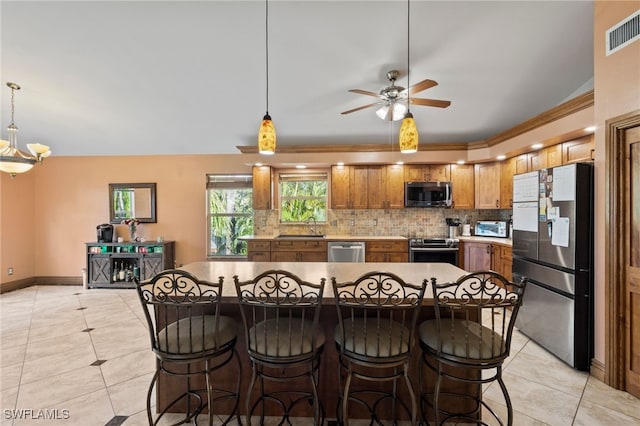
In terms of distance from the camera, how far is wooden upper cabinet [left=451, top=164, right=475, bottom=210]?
500 cm

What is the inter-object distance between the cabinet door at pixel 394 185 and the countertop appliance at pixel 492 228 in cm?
147

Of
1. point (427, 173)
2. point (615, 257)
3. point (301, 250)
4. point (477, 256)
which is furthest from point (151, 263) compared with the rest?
point (615, 257)

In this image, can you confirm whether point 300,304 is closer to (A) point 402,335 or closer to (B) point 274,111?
(A) point 402,335

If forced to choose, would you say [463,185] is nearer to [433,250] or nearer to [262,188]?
[433,250]

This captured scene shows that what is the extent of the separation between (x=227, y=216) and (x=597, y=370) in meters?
5.39

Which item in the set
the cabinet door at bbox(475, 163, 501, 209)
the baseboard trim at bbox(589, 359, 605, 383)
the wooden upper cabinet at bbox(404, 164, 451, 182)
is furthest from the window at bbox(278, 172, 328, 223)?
the baseboard trim at bbox(589, 359, 605, 383)

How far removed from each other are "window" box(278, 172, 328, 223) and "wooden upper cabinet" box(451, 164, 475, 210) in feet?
7.49

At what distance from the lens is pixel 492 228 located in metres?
Result: 4.90

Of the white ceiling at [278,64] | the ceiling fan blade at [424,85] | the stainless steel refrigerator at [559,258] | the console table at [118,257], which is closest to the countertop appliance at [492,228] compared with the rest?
the white ceiling at [278,64]

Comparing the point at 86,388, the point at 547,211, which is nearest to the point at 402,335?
the point at 547,211

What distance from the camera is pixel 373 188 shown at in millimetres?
5051

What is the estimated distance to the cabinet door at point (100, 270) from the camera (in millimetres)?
5223

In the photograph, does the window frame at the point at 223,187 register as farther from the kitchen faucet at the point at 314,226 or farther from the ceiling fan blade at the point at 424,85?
the ceiling fan blade at the point at 424,85

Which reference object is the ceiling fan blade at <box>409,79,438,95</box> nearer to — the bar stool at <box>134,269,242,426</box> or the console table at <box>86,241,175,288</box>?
the bar stool at <box>134,269,242,426</box>
